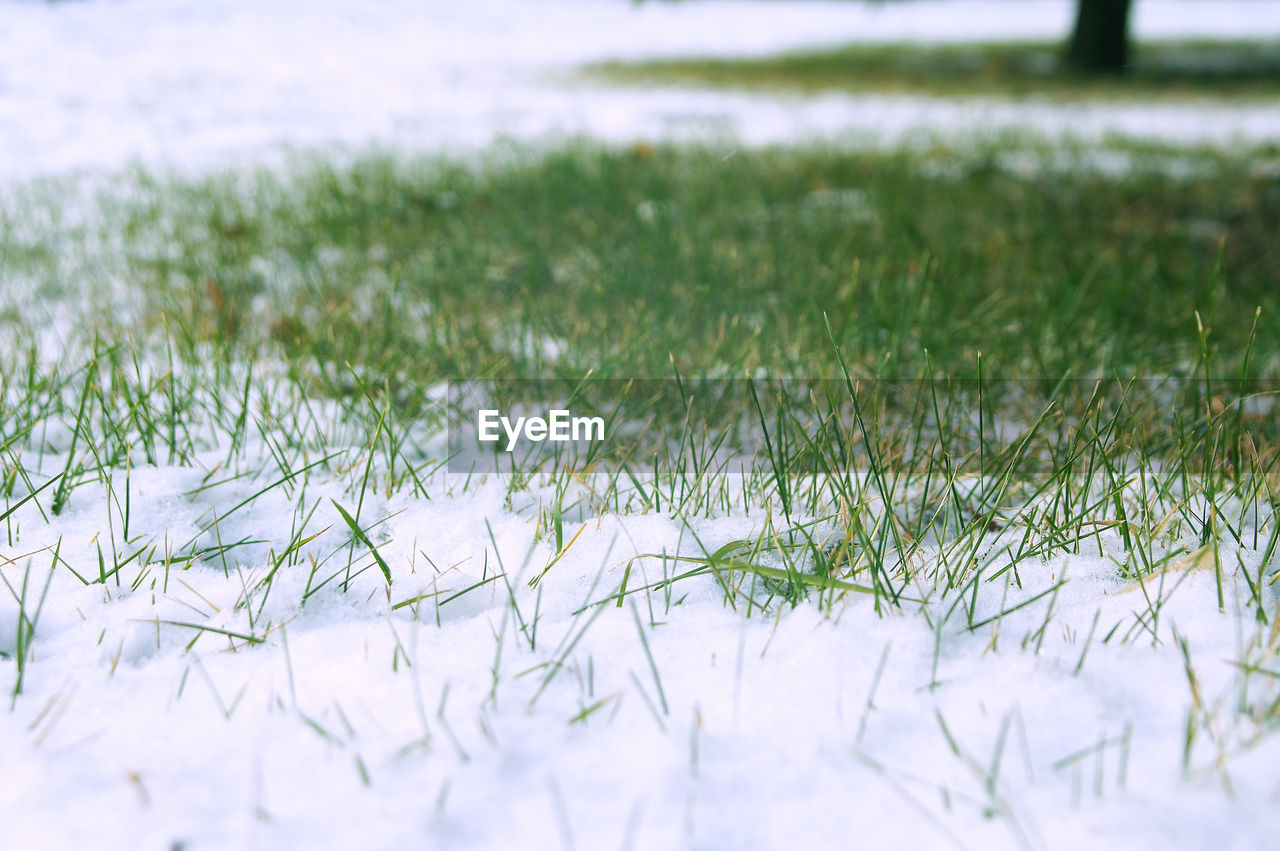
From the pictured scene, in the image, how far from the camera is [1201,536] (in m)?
1.31

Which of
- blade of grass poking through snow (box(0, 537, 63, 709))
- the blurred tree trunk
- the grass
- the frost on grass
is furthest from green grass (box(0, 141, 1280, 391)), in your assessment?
the blurred tree trunk

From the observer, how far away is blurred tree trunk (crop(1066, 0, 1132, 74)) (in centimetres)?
1305

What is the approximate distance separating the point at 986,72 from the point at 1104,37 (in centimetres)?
196

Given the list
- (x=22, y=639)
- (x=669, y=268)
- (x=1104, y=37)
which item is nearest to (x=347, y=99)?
(x=669, y=268)

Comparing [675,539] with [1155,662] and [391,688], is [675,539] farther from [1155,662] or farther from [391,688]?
[1155,662]

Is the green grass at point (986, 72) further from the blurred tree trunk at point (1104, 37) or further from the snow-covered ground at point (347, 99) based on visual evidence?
the snow-covered ground at point (347, 99)

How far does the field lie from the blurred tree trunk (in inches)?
497

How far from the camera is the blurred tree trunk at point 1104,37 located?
42.8ft

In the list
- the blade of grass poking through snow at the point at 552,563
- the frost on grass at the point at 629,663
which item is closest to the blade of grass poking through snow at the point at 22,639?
the frost on grass at the point at 629,663

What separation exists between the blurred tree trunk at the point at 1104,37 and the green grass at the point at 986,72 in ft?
1.41

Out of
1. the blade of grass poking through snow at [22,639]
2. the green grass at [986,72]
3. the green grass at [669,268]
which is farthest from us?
the green grass at [986,72]

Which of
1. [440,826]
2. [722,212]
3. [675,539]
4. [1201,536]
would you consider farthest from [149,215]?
[1201,536]

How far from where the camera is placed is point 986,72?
13.1 meters

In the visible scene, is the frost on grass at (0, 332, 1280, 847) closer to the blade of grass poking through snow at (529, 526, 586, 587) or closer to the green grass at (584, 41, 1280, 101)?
the blade of grass poking through snow at (529, 526, 586, 587)
